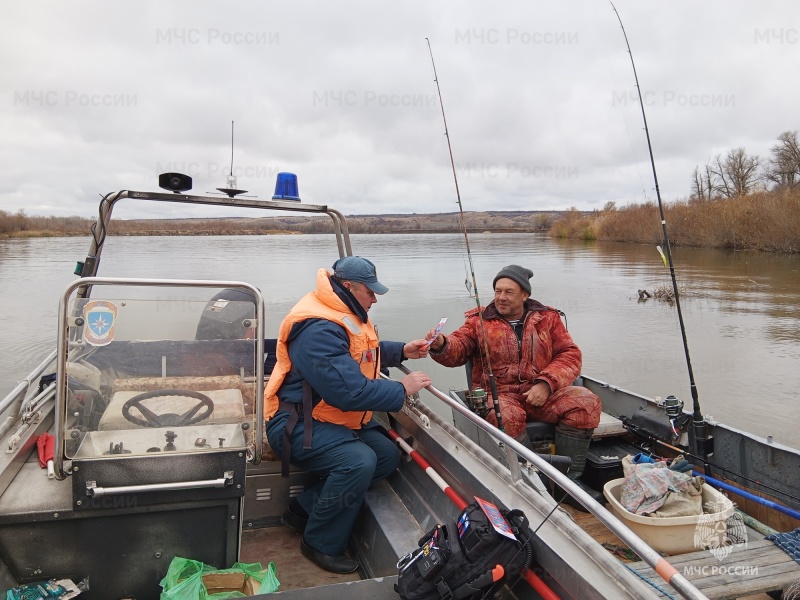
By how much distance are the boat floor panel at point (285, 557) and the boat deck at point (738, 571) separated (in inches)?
49.9

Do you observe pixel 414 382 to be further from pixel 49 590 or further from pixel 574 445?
→ pixel 49 590

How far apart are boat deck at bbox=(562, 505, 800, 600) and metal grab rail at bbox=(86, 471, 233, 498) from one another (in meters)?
1.46

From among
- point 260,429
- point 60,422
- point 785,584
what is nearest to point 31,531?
point 60,422

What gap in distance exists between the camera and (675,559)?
2.43 meters

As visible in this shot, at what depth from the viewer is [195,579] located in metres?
2.15

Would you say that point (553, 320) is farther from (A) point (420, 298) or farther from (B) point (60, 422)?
(A) point (420, 298)

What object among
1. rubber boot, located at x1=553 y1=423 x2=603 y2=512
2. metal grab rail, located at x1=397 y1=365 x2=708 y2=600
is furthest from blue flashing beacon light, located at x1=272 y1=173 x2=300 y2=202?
rubber boot, located at x1=553 y1=423 x2=603 y2=512

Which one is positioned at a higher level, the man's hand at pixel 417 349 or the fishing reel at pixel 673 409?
the man's hand at pixel 417 349

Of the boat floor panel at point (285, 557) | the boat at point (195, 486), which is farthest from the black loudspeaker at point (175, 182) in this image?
the boat floor panel at point (285, 557)

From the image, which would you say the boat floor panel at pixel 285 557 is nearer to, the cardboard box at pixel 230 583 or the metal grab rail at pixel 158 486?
the cardboard box at pixel 230 583

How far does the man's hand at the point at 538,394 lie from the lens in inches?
138

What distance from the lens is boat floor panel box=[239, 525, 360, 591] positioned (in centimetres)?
258

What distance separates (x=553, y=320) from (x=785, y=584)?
1.87m

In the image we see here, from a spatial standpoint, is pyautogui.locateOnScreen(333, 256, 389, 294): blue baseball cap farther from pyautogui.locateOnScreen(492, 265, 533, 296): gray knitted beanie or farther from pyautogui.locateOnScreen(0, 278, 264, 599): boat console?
pyautogui.locateOnScreen(492, 265, 533, 296): gray knitted beanie
